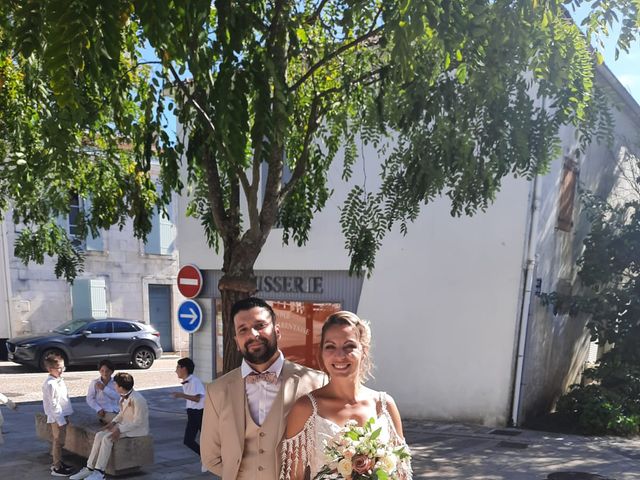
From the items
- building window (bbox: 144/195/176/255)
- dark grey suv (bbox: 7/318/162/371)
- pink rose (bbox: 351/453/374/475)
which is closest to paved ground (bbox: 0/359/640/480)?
pink rose (bbox: 351/453/374/475)

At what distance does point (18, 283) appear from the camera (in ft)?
61.7

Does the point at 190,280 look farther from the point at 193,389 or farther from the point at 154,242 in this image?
the point at 154,242

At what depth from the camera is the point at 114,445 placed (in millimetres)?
6488

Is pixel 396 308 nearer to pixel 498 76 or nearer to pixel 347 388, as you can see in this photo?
pixel 498 76

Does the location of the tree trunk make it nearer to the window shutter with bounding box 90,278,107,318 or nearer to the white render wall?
the white render wall

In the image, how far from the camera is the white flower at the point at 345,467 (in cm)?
246

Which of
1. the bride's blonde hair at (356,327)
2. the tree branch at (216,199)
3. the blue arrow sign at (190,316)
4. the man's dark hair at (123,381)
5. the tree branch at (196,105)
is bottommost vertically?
the man's dark hair at (123,381)

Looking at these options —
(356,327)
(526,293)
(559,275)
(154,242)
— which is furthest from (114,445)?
(154,242)

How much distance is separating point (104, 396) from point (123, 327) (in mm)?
10467

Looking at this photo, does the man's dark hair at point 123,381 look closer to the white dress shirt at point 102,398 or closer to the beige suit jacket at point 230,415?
the white dress shirt at point 102,398

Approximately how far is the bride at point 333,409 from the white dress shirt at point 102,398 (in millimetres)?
5391

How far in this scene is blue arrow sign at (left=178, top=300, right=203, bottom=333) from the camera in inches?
369

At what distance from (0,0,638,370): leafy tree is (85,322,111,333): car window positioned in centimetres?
956

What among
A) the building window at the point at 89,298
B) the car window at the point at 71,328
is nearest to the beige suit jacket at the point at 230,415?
the car window at the point at 71,328
